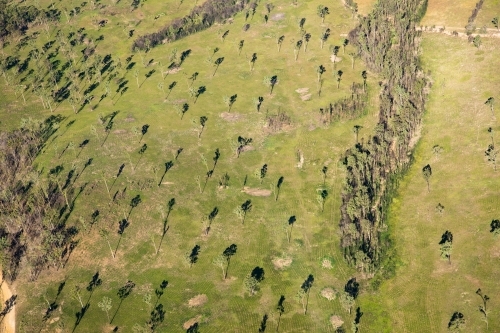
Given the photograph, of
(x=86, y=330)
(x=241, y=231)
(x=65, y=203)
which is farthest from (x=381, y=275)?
(x=65, y=203)

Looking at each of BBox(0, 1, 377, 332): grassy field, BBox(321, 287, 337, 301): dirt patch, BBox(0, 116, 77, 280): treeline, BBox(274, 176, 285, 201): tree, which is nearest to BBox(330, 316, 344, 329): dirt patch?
BBox(0, 1, 377, 332): grassy field

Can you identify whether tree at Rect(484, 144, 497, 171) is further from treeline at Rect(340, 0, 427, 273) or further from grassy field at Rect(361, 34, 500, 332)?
treeline at Rect(340, 0, 427, 273)

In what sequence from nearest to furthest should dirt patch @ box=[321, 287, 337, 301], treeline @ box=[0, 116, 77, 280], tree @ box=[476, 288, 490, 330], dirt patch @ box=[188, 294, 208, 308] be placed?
1. tree @ box=[476, 288, 490, 330]
2. dirt patch @ box=[321, 287, 337, 301]
3. dirt patch @ box=[188, 294, 208, 308]
4. treeline @ box=[0, 116, 77, 280]

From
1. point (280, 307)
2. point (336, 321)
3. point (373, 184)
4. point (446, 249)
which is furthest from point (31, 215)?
point (446, 249)

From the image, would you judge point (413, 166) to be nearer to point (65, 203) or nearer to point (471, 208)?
point (471, 208)

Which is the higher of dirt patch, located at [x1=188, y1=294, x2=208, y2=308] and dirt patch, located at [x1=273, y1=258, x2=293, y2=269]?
dirt patch, located at [x1=188, y1=294, x2=208, y2=308]

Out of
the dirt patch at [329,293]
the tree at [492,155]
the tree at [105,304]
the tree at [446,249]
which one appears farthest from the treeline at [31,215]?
the tree at [492,155]
